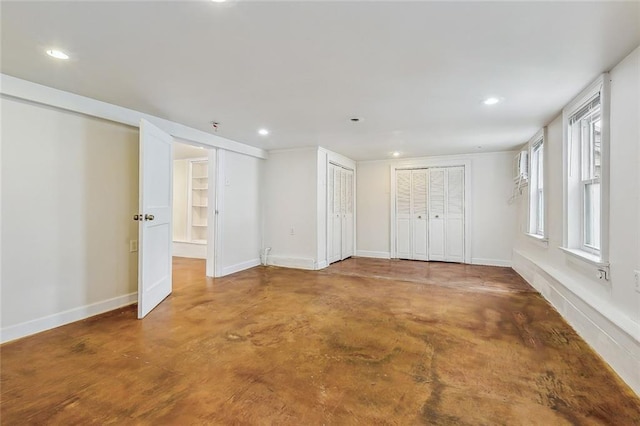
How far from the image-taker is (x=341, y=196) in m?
6.34

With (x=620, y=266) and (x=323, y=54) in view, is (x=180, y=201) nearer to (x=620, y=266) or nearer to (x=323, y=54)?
(x=323, y=54)

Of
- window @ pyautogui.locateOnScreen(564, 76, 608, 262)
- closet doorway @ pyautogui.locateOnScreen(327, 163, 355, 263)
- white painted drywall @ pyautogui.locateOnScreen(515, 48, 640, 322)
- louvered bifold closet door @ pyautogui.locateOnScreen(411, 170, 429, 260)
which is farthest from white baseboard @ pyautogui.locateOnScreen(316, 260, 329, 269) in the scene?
white painted drywall @ pyautogui.locateOnScreen(515, 48, 640, 322)

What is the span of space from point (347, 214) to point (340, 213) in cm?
40

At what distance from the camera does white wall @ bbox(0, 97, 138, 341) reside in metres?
2.59

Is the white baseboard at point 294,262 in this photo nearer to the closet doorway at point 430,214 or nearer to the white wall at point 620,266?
the closet doorway at point 430,214

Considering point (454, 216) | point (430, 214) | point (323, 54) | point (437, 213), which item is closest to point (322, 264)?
point (430, 214)

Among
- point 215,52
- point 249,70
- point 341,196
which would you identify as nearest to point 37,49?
point 215,52

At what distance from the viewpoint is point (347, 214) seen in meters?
6.66

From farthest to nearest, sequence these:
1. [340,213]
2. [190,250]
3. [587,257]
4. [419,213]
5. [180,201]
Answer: [180,201] < [190,250] < [419,213] < [340,213] < [587,257]

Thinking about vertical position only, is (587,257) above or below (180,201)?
below

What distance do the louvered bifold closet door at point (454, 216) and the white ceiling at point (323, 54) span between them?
2.55 m

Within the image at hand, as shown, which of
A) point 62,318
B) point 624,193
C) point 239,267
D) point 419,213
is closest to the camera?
point 624,193

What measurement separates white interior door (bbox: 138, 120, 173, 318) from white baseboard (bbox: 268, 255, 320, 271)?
2.15 m

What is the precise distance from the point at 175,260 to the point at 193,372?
193 inches
